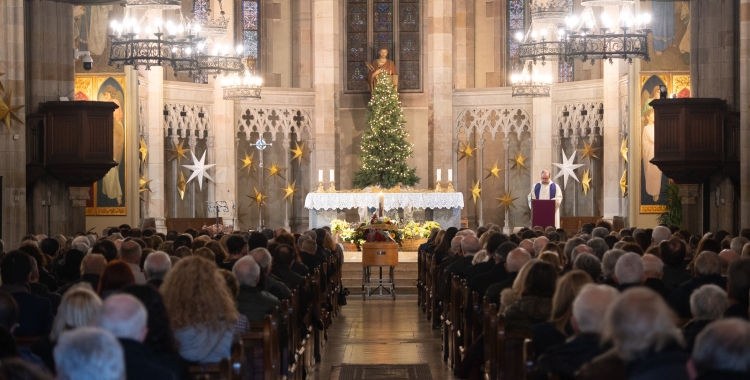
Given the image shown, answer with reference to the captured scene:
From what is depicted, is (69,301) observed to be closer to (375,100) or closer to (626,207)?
(626,207)

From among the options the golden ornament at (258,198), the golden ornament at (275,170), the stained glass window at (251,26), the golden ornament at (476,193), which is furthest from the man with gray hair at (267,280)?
the stained glass window at (251,26)

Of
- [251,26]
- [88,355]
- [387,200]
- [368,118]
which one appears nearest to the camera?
[88,355]

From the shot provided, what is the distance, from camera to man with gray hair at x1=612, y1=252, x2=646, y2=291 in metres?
7.61

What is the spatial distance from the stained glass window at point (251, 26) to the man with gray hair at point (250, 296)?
72.3 ft

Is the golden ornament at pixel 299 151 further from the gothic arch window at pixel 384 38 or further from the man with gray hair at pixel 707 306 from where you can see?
the man with gray hair at pixel 707 306

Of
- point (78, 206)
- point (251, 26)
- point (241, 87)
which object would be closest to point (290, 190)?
point (251, 26)

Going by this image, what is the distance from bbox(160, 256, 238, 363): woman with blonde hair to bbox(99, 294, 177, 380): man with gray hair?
1.09m

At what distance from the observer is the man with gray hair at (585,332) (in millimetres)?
5586

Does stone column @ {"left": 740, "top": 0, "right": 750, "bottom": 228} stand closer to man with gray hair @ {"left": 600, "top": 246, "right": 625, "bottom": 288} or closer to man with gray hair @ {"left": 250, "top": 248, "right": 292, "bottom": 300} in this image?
man with gray hair @ {"left": 600, "top": 246, "right": 625, "bottom": 288}

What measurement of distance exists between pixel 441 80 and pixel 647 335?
24.2 m

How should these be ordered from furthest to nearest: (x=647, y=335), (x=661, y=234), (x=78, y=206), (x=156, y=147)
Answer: (x=156, y=147)
(x=78, y=206)
(x=661, y=234)
(x=647, y=335)

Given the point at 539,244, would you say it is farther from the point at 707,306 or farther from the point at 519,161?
the point at 519,161

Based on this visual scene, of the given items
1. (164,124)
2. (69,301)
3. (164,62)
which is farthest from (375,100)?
(69,301)

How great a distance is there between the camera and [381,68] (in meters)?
29.0
